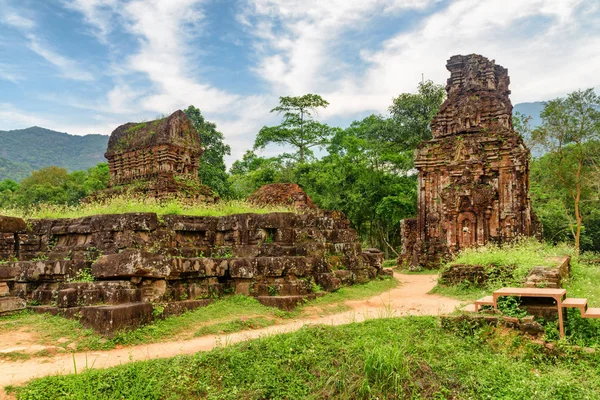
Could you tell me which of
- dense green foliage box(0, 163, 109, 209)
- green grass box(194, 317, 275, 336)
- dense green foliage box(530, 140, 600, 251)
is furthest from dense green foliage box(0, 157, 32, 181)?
green grass box(194, 317, 275, 336)

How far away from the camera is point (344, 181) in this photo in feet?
86.8

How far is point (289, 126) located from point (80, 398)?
2892 cm

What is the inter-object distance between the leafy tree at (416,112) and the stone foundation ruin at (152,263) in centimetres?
2161

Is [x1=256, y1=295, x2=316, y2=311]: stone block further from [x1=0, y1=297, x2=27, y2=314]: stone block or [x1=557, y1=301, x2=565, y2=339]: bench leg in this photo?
[x1=557, y1=301, x2=565, y2=339]: bench leg

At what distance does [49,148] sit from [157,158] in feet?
359

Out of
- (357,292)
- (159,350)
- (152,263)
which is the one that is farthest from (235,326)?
(357,292)

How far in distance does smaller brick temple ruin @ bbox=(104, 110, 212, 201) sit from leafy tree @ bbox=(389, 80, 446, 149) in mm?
18995

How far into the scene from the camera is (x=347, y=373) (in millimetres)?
5379

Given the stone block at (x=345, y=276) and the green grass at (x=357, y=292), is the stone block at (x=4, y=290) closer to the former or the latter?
the green grass at (x=357, y=292)

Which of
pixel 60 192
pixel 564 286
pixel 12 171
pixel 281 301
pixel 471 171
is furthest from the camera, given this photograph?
pixel 12 171

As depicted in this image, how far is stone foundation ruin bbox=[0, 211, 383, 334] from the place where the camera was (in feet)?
23.9

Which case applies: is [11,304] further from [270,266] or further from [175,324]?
[270,266]

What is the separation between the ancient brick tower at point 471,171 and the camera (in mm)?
17672

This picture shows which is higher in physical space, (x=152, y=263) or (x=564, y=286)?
(x=152, y=263)
